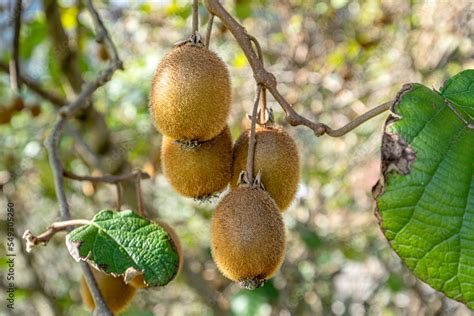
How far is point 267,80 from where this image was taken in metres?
1.02

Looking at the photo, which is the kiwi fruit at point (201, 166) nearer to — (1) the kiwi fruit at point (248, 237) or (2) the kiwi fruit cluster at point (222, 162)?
(2) the kiwi fruit cluster at point (222, 162)

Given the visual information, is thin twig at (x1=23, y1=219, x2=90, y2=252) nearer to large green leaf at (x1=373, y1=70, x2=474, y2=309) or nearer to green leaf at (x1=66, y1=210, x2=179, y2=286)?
green leaf at (x1=66, y1=210, x2=179, y2=286)

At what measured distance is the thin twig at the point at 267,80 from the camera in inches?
38.5

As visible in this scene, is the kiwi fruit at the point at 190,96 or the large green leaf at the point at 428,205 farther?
the kiwi fruit at the point at 190,96

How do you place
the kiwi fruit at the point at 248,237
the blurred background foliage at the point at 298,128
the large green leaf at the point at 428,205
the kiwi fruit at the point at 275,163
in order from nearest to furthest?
the large green leaf at the point at 428,205 → the kiwi fruit at the point at 248,237 → the kiwi fruit at the point at 275,163 → the blurred background foliage at the point at 298,128

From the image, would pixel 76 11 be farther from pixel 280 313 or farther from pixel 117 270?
pixel 117 270

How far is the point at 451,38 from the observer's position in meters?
3.16

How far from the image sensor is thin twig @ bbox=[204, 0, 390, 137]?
978mm

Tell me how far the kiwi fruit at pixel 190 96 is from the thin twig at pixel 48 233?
0.23 meters

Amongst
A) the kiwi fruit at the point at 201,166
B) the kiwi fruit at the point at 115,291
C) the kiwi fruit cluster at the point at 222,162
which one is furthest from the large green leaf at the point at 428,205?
the kiwi fruit at the point at 115,291

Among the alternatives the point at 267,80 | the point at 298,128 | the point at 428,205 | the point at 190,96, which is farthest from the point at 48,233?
the point at 298,128

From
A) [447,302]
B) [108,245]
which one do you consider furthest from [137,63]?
A: [108,245]

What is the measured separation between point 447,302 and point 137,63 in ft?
6.82

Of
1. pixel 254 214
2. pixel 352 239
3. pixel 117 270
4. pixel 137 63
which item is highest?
pixel 254 214
